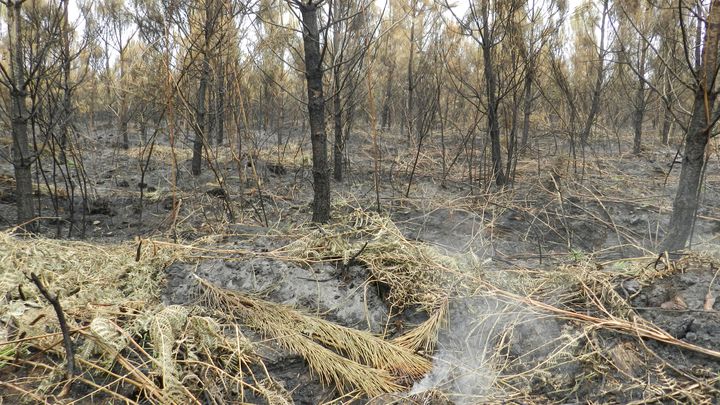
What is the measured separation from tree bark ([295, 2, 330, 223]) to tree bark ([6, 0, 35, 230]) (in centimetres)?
201

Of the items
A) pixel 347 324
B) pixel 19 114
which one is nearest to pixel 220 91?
pixel 19 114

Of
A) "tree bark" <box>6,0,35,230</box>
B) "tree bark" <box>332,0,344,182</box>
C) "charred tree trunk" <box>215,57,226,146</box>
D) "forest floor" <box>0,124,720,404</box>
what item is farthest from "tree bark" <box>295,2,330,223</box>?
"tree bark" <box>6,0,35,230</box>

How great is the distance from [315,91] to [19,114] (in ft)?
7.23

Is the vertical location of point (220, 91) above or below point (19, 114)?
above

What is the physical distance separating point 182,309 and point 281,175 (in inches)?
193

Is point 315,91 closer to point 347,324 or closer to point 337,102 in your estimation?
point 347,324

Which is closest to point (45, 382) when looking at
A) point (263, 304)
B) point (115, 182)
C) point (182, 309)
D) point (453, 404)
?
point (182, 309)

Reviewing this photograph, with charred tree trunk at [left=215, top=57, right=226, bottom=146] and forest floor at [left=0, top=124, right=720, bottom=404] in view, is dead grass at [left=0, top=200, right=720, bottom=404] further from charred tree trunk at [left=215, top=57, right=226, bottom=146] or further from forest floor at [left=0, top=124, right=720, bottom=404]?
charred tree trunk at [left=215, top=57, right=226, bottom=146]

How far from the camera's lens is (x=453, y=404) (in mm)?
1774

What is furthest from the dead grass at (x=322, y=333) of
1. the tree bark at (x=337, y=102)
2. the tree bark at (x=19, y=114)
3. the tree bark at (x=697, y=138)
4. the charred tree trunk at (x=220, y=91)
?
the tree bark at (x=337, y=102)

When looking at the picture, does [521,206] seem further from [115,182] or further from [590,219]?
[115,182]

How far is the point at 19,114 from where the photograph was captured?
3.34m

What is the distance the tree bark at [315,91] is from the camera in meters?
3.04

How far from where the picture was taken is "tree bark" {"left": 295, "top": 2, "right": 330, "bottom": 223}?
3.04 m
